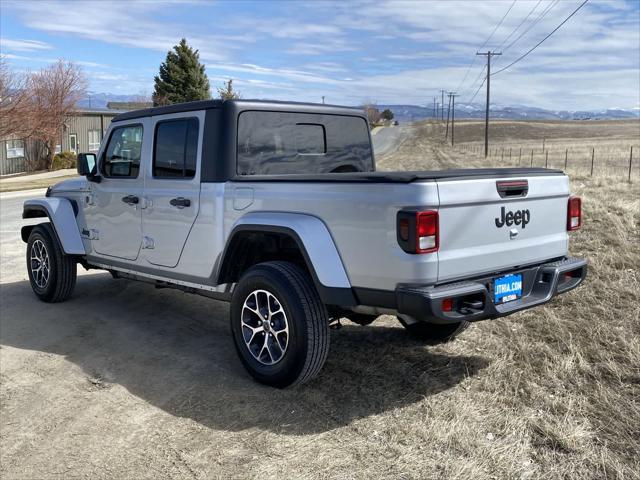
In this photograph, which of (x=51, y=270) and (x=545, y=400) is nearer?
(x=545, y=400)

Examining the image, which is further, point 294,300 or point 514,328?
point 514,328

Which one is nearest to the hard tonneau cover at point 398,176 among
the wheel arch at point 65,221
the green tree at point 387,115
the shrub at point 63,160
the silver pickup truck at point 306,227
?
the silver pickup truck at point 306,227

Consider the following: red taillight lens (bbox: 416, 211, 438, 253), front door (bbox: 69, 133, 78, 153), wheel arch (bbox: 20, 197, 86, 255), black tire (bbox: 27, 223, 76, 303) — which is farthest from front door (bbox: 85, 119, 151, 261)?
front door (bbox: 69, 133, 78, 153)

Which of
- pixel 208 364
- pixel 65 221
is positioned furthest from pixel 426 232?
pixel 65 221

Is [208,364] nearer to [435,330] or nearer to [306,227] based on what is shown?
[306,227]

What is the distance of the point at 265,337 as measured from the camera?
438 cm

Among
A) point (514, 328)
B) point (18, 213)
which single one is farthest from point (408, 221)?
point (18, 213)

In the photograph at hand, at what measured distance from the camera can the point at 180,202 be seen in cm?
504

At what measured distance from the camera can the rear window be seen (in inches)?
193

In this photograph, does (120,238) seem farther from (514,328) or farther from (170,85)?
(170,85)

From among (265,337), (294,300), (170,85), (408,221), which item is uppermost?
(170,85)

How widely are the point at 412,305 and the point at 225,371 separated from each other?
1780 millimetres

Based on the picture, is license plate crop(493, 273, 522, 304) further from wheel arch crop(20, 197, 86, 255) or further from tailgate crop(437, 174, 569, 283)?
wheel arch crop(20, 197, 86, 255)

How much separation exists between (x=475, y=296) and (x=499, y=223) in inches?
21.0
